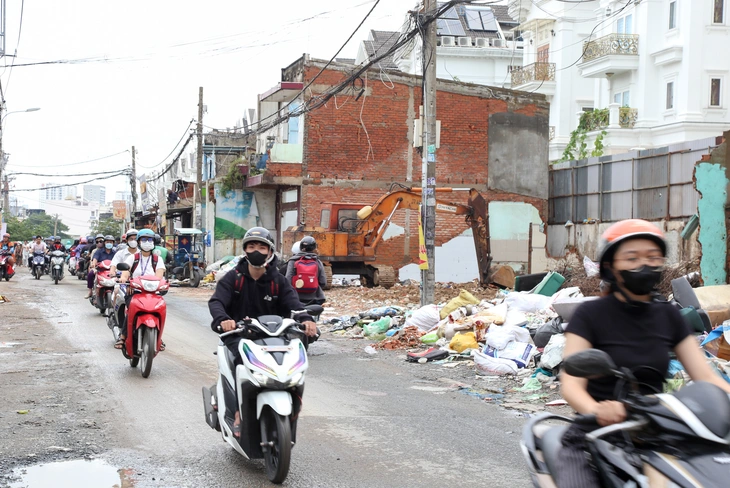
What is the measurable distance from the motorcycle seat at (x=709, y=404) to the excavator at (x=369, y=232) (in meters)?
20.4

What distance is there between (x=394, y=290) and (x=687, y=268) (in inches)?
412

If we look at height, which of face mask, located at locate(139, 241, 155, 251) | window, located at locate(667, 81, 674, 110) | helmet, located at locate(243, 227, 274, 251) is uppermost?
window, located at locate(667, 81, 674, 110)

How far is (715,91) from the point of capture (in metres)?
35.5

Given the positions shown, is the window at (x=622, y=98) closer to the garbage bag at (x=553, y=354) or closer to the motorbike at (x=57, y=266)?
the motorbike at (x=57, y=266)

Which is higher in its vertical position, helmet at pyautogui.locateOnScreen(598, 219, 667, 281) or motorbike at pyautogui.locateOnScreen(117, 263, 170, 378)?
helmet at pyautogui.locateOnScreen(598, 219, 667, 281)

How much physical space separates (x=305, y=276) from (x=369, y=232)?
43.5 feet

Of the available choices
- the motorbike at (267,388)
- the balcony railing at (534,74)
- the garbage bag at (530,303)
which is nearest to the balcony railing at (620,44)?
the balcony railing at (534,74)

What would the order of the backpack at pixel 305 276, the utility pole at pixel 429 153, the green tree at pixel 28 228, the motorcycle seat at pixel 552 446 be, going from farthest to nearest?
the green tree at pixel 28 228
the utility pole at pixel 429 153
the backpack at pixel 305 276
the motorcycle seat at pixel 552 446

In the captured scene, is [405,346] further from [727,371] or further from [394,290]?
[394,290]

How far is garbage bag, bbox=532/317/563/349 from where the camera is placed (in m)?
11.6

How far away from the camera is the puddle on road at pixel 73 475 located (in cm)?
567

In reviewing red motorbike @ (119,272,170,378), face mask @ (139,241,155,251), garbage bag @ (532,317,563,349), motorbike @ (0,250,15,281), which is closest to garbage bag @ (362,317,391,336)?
garbage bag @ (532,317,563,349)

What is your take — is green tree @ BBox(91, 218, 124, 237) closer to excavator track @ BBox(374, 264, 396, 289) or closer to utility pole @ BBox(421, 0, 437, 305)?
excavator track @ BBox(374, 264, 396, 289)

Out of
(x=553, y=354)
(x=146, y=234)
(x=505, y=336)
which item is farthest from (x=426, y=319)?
(x=146, y=234)
